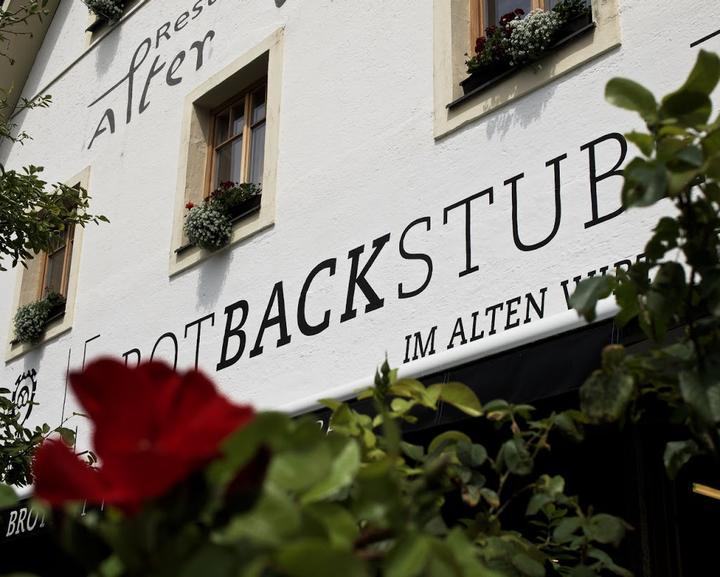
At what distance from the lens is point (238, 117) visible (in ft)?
25.1

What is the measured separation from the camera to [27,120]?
1016cm

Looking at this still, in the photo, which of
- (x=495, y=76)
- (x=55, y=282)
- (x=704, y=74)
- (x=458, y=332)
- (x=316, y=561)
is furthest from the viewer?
(x=55, y=282)

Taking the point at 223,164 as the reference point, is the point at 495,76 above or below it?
below

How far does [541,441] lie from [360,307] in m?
3.74

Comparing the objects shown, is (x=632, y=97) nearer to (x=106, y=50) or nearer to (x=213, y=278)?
(x=213, y=278)

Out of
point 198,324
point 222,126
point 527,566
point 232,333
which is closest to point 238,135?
point 222,126

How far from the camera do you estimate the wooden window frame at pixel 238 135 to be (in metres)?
7.31

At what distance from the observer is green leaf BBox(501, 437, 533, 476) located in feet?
6.23

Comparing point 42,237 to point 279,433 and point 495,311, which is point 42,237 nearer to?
point 495,311

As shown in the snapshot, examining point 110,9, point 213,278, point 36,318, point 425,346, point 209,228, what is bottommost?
point 425,346

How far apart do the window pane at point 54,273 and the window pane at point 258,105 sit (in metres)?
2.62

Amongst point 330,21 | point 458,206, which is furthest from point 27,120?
point 458,206

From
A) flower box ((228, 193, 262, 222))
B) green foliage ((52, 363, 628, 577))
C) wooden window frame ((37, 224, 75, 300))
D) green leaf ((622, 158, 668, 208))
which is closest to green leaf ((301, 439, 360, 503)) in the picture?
green foliage ((52, 363, 628, 577))

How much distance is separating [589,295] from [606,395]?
184 mm
